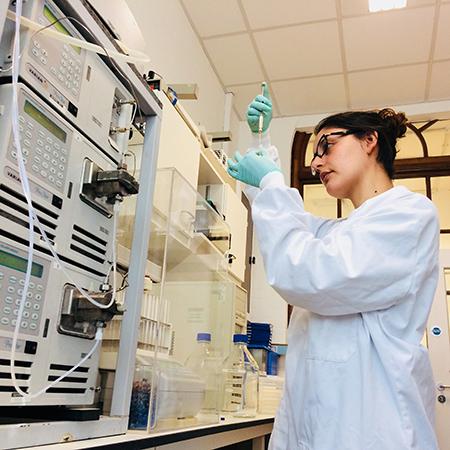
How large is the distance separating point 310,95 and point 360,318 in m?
2.95

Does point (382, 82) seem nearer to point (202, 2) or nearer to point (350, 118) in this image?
point (202, 2)

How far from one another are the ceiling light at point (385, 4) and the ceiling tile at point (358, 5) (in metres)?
0.03

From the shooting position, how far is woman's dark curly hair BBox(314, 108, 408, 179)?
1.26 m

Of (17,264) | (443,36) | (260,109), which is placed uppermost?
(443,36)

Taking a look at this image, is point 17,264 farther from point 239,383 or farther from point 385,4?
point 385,4

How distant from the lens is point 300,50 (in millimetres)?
3182

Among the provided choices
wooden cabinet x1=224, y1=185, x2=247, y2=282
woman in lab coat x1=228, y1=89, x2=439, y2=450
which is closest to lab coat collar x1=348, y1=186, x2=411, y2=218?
woman in lab coat x1=228, y1=89, x2=439, y2=450

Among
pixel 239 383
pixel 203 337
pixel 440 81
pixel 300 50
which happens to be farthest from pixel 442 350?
pixel 203 337

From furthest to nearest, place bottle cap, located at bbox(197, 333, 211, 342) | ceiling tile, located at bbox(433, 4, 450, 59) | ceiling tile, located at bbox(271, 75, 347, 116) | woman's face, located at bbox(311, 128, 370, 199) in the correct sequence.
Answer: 1. ceiling tile, located at bbox(271, 75, 347, 116)
2. ceiling tile, located at bbox(433, 4, 450, 59)
3. bottle cap, located at bbox(197, 333, 211, 342)
4. woman's face, located at bbox(311, 128, 370, 199)

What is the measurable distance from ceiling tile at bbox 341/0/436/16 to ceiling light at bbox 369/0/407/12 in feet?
0.09

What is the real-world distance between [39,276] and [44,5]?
16.6 inches

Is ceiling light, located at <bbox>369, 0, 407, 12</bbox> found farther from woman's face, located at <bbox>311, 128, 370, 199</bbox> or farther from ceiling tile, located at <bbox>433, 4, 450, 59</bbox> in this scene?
woman's face, located at <bbox>311, 128, 370, 199</bbox>

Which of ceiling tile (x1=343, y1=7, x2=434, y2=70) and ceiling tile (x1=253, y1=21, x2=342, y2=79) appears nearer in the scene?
ceiling tile (x1=343, y1=7, x2=434, y2=70)

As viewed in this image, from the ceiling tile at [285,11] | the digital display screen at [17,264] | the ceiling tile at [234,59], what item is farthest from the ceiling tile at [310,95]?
the digital display screen at [17,264]
